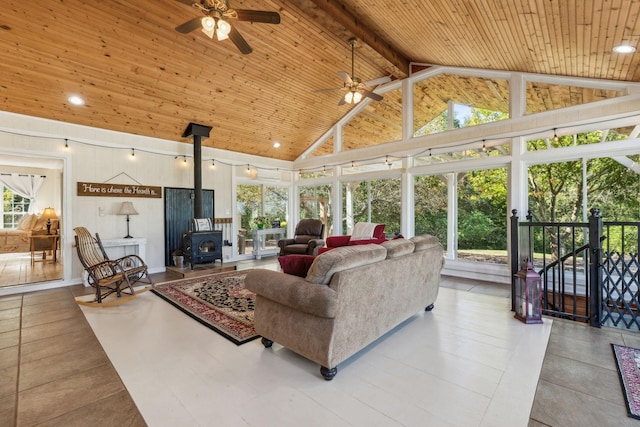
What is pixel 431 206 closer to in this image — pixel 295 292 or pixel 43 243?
pixel 295 292

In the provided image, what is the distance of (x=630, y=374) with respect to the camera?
223 cm

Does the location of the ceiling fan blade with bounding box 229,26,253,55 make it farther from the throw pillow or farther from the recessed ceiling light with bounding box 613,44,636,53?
the recessed ceiling light with bounding box 613,44,636,53

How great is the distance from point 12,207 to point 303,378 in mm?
11541

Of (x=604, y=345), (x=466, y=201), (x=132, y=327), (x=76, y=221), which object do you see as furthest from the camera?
(x=466, y=201)

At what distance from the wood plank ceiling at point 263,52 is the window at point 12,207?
627 centimetres

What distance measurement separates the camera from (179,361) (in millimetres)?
2469

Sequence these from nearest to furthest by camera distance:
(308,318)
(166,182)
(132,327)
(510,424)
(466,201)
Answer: (510,424), (308,318), (132,327), (466,201), (166,182)

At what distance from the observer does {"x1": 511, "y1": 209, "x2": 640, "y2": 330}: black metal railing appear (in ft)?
10.5

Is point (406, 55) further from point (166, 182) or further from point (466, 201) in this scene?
point (166, 182)

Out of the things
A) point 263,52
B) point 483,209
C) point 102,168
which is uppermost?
point 263,52

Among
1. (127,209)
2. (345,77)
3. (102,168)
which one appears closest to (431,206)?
(345,77)

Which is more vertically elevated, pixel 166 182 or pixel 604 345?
pixel 166 182

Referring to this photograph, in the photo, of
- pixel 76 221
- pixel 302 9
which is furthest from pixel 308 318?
pixel 76 221

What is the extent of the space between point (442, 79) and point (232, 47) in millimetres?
4043
